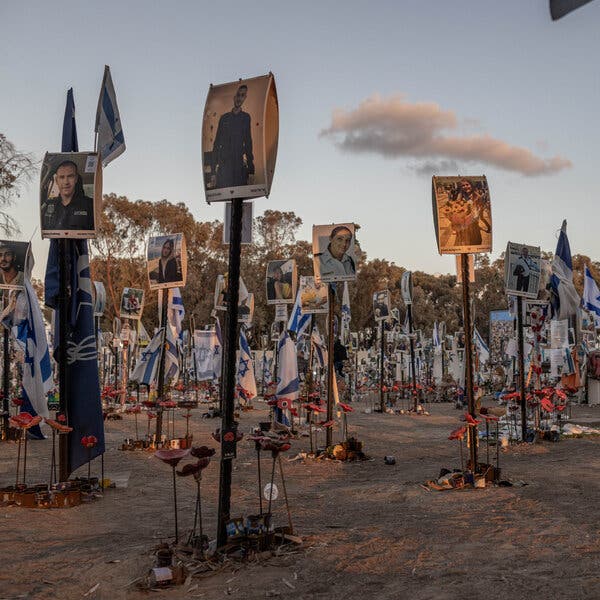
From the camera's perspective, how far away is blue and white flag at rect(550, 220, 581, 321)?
58.9 ft

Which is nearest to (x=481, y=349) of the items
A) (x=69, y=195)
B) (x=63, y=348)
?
(x=63, y=348)

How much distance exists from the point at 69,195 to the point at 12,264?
23.9ft

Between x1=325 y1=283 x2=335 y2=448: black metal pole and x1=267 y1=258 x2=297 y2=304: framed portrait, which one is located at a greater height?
x1=267 y1=258 x2=297 y2=304: framed portrait

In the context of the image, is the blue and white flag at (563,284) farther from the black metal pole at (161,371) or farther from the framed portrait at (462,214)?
the black metal pole at (161,371)

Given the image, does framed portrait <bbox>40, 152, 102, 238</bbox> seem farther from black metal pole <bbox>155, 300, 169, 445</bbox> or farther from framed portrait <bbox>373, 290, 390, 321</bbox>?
framed portrait <bbox>373, 290, 390, 321</bbox>

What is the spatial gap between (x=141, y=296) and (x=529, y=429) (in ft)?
51.3

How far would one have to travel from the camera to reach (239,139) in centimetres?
722

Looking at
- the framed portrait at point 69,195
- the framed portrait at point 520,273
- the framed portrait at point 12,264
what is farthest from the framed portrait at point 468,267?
the framed portrait at point 12,264

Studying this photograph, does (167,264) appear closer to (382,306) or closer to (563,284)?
(563,284)

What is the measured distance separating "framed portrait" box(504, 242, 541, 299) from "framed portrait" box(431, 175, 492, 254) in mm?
4904

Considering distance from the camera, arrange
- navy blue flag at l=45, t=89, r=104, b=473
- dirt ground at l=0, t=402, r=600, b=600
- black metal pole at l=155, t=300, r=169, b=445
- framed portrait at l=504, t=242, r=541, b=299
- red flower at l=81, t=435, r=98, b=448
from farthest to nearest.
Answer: framed portrait at l=504, t=242, r=541, b=299
black metal pole at l=155, t=300, r=169, b=445
navy blue flag at l=45, t=89, r=104, b=473
red flower at l=81, t=435, r=98, b=448
dirt ground at l=0, t=402, r=600, b=600

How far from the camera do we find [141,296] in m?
27.4

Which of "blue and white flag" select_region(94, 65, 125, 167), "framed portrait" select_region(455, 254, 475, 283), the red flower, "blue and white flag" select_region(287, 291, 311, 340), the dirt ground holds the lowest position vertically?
the dirt ground

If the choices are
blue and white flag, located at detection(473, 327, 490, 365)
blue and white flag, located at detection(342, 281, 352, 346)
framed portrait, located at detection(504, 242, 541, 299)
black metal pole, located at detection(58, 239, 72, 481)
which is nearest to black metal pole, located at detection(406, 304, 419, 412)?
blue and white flag, located at detection(342, 281, 352, 346)
